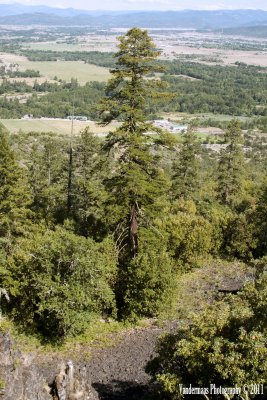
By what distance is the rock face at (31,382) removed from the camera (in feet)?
50.2

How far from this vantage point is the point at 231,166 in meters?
39.8

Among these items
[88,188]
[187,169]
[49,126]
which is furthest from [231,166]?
[49,126]

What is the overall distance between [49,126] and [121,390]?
94.6 meters

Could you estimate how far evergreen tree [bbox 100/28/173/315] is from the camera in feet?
71.3

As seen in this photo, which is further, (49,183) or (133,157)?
(49,183)

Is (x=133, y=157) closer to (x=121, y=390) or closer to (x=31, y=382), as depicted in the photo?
(x=121, y=390)

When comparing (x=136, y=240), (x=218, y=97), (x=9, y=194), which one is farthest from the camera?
(x=218, y=97)

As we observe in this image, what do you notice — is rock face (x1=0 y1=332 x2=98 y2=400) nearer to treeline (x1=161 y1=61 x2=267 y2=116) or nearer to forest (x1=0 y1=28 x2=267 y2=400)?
forest (x1=0 y1=28 x2=267 y2=400)

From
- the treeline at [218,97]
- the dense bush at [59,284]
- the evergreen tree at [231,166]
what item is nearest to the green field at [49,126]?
the treeline at [218,97]

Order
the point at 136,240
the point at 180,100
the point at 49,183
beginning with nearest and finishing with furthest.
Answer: the point at 136,240 → the point at 49,183 → the point at 180,100

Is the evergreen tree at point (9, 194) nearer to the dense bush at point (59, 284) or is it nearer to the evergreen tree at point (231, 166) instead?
the dense bush at point (59, 284)

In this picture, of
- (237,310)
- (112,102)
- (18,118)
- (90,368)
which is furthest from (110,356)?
(18,118)

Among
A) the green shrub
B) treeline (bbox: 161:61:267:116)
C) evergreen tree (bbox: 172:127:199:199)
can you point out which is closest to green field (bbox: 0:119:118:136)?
treeline (bbox: 161:61:267:116)

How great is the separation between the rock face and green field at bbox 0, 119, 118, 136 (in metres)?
85.6
